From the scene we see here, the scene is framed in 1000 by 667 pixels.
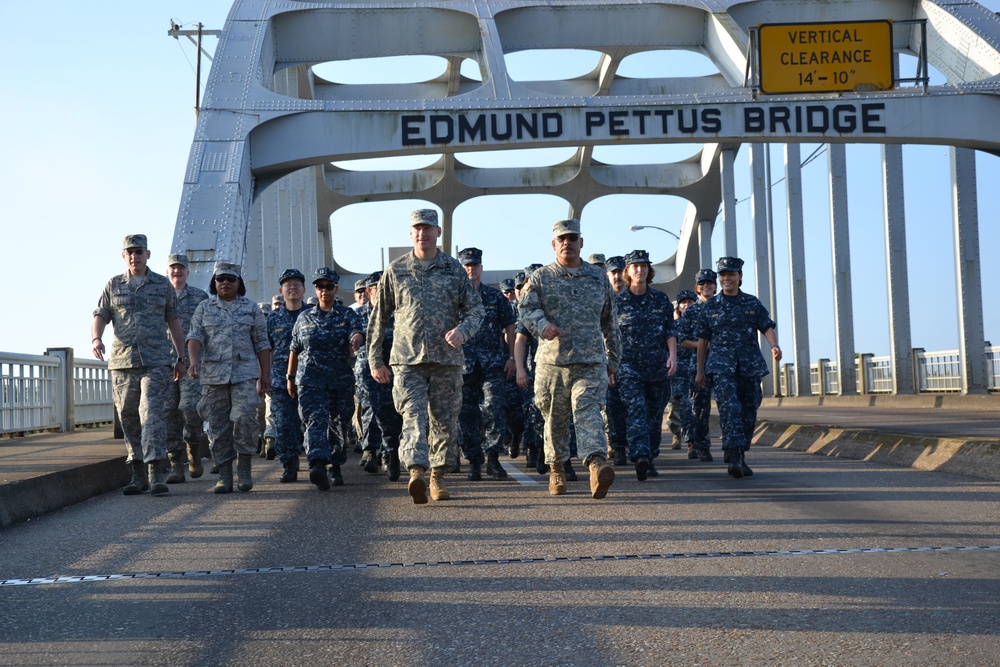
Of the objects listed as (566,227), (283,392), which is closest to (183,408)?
(283,392)

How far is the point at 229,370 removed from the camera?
9852 mm

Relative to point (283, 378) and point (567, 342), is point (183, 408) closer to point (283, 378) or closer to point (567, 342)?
point (283, 378)

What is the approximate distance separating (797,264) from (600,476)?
29191 millimetres

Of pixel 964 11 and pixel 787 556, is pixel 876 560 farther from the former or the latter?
pixel 964 11

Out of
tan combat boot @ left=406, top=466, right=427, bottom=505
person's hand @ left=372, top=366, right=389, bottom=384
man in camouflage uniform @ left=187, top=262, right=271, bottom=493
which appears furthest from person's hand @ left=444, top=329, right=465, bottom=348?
man in camouflage uniform @ left=187, top=262, right=271, bottom=493

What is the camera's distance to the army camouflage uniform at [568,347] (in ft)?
28.2

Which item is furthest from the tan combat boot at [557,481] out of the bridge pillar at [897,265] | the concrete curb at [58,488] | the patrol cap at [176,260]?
the bridge pillar at [897,265]

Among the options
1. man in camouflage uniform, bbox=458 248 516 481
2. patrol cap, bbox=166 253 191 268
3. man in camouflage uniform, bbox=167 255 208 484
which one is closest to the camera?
man in camouflage uniform, bbox=458 248 516 481

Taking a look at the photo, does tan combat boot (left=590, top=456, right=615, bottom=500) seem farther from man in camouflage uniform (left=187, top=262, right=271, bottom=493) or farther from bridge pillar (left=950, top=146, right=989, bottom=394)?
bridge pillar (left=950, top=146, right=989, bottom=394)

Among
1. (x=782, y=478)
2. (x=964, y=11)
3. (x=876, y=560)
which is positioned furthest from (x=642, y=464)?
(x=964, y=11)

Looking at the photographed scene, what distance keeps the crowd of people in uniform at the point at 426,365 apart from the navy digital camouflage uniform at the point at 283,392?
0.02 meters

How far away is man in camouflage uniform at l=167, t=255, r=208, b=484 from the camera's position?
36.6 ft

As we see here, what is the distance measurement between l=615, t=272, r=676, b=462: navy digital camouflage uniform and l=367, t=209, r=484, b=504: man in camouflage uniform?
226 cm

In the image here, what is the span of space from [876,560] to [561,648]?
2090 millimetres
